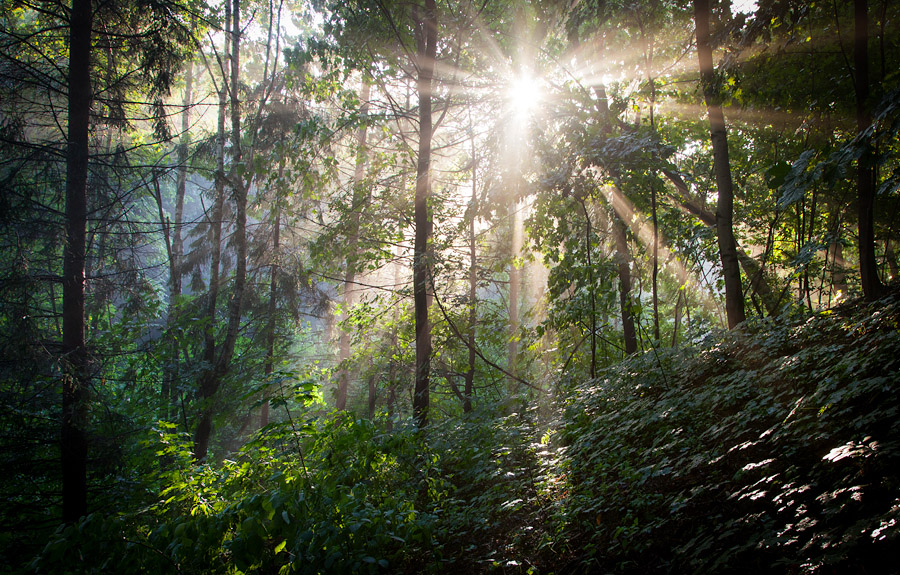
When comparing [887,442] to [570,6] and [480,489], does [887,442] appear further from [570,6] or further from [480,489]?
[570,6]

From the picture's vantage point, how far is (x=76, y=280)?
21.1 ft

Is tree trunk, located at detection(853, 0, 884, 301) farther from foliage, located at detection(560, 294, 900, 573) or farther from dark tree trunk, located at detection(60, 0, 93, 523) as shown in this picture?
dark tree trunk, located at detection(60, 0, 93, 523)

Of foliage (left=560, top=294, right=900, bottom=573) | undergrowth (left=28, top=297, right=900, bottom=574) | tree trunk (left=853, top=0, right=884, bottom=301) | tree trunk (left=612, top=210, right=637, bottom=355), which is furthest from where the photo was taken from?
tree trunk (left=612, top=210, right=637, bottom=355)

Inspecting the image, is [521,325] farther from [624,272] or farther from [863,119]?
[863,119]

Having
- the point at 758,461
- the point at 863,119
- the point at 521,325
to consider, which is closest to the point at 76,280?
the point at 521,325

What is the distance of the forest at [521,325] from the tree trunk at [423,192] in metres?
0.06

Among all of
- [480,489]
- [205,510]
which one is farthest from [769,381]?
[205,510]

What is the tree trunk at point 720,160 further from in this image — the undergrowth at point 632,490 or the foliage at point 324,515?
the foliage at point 324,515

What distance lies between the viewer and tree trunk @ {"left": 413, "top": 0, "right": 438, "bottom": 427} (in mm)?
8523

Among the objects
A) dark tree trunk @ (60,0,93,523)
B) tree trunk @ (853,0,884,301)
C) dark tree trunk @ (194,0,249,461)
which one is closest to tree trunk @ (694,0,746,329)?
tree trunk @ (853,0,884,301)

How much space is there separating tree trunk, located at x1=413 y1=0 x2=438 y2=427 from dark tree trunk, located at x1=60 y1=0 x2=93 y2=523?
4.93 metres

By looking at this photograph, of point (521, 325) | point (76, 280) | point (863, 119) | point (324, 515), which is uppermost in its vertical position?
point (76, 280)

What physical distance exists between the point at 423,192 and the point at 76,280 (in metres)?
5.51

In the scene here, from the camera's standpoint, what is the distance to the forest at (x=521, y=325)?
2.73 m
